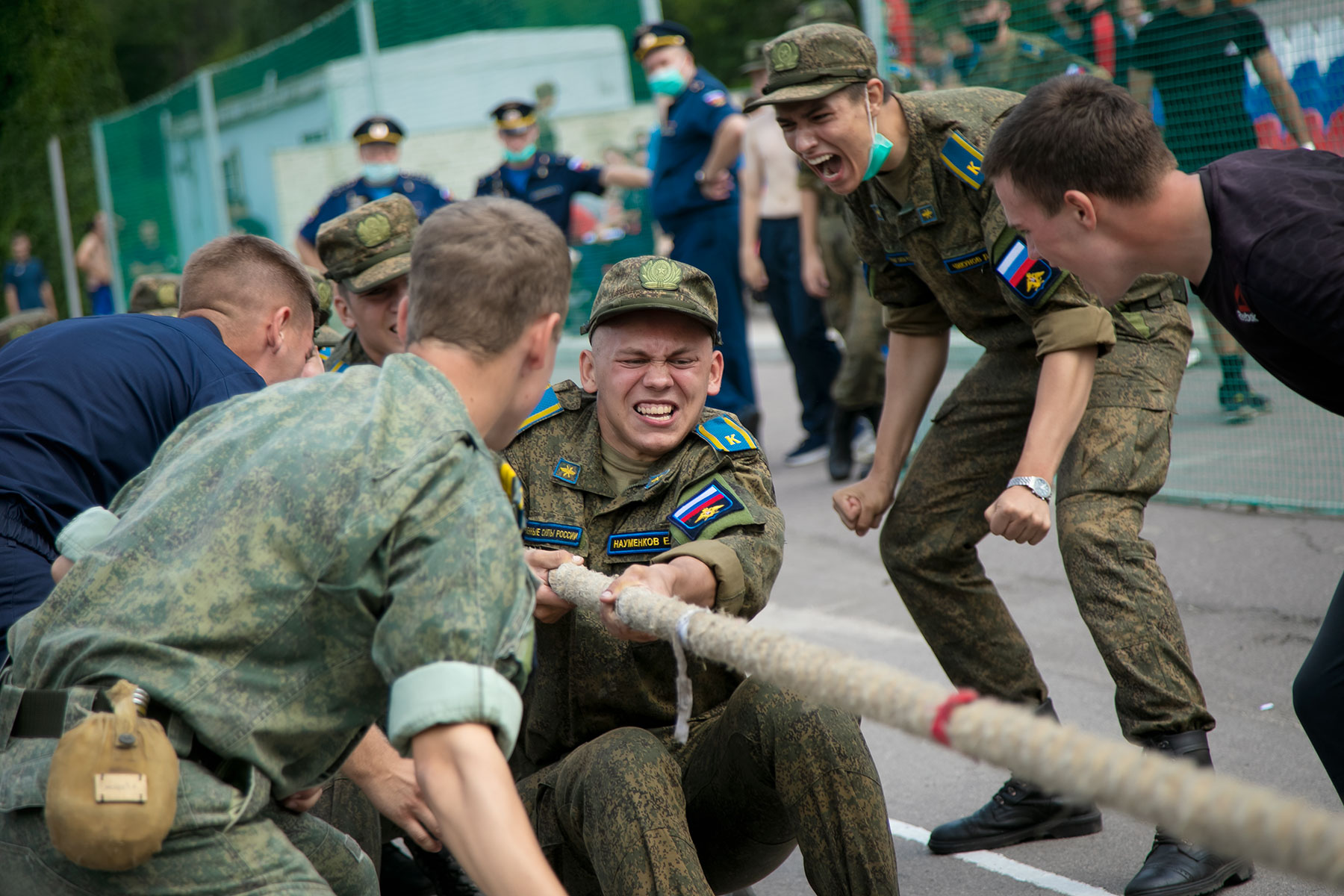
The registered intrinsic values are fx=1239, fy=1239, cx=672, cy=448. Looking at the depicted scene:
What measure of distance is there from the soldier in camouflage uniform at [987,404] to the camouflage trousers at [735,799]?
2.62 ft

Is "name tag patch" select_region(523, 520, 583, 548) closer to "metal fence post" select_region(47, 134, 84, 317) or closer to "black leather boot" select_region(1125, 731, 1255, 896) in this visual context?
"black leather boot" select_region(1125, 731, 1255, 896)

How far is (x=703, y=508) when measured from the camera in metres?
2.57

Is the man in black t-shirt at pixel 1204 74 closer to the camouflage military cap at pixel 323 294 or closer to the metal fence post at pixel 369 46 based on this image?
the camouflage military cap at pixel 323 294

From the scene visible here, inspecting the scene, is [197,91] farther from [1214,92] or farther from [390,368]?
[390,368]

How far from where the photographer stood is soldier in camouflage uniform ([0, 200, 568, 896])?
152 centimetres

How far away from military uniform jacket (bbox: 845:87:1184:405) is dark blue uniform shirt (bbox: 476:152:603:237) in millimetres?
4788

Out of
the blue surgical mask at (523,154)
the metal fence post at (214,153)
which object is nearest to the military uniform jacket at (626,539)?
the blue surgical mask at (523,154)

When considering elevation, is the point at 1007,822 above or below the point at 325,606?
below

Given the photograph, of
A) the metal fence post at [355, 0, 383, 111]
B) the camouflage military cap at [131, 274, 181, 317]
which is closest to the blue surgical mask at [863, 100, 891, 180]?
the camouflage military cap at [131, 274, 181, 317]

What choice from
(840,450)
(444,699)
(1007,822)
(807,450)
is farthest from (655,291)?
(807,450)

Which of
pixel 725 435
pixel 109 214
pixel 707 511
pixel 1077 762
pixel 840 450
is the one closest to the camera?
pixel 1077 762

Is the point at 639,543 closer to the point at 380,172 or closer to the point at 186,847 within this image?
the point at 186,847

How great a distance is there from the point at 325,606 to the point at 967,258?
6.94ft

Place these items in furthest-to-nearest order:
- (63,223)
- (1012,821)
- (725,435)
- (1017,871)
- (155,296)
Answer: (63,223), (155,296), (1012,821), (1017,871), (725,435)
